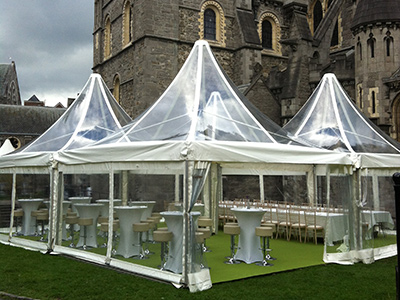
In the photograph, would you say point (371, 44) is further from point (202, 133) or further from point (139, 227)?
point (139, 227)

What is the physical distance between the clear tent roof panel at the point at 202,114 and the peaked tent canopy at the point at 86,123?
1824 mm

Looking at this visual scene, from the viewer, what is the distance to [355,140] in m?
8.91

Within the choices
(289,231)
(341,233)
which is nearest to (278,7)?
(289,231)

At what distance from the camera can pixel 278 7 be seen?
25.7m

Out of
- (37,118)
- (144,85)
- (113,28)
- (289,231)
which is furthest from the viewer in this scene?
(37,118)

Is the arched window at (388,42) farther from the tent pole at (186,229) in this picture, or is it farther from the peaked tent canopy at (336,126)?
the tent pole at (186,229)

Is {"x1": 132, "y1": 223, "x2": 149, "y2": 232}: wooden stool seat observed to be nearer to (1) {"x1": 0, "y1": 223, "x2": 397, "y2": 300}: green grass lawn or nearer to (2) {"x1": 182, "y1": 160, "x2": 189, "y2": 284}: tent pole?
(1) {"x1": 0, "y1": 223, "x2": 397, "y2": 300}: green grass lawn

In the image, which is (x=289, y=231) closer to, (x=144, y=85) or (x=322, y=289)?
(x=322, y=289)

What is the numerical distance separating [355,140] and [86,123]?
5.99m

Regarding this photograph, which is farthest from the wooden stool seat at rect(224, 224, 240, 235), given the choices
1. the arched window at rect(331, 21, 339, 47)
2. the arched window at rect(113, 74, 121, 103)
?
the arched window at rect(331, 21, 339, 47)

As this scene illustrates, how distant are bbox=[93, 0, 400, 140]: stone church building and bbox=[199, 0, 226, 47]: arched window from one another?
2.1 inches

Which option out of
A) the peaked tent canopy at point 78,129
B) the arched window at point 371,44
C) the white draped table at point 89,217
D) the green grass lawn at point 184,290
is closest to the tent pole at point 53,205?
the peaked tent canopy at point 78,129

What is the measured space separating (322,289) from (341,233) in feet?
9.10

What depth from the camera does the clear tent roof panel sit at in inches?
285
